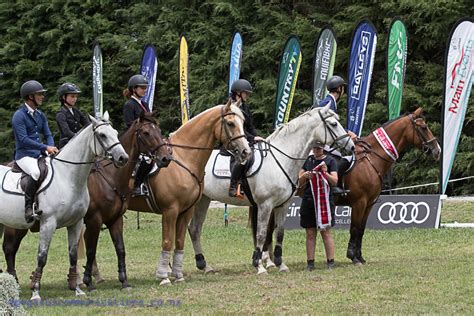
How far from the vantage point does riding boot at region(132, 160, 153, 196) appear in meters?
12.6

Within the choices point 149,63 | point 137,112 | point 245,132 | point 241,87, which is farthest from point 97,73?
point 137,112

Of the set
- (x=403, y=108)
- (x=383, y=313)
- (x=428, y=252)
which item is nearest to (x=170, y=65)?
(x=403, y=108)

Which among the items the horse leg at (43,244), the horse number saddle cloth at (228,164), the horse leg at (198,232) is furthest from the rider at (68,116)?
the horse leg at (198,232)

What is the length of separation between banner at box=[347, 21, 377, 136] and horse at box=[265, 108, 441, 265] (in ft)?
15.5

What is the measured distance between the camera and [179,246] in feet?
42.6

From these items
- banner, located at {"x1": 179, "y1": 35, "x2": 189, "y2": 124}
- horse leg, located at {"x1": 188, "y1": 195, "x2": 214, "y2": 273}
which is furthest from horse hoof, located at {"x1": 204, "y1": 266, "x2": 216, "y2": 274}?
banner, located at {"x1": 179, "y1": 35, "x2": 189, "y2": 124}

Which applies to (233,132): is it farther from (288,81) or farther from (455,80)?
(288,81)

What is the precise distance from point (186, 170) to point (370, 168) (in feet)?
9.95

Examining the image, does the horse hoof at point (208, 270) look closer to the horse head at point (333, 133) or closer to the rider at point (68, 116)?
the horse head at point (333, 133)

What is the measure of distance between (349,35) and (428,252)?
38.0 feet

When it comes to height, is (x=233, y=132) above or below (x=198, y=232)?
above

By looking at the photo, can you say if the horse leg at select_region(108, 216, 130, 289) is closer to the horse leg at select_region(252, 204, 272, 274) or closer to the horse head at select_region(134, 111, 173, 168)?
the horse head at select_region(134, 111, 173, 168)

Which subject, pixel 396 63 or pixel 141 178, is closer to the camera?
pixel 141 178

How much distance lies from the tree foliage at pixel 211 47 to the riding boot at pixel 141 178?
950cm
